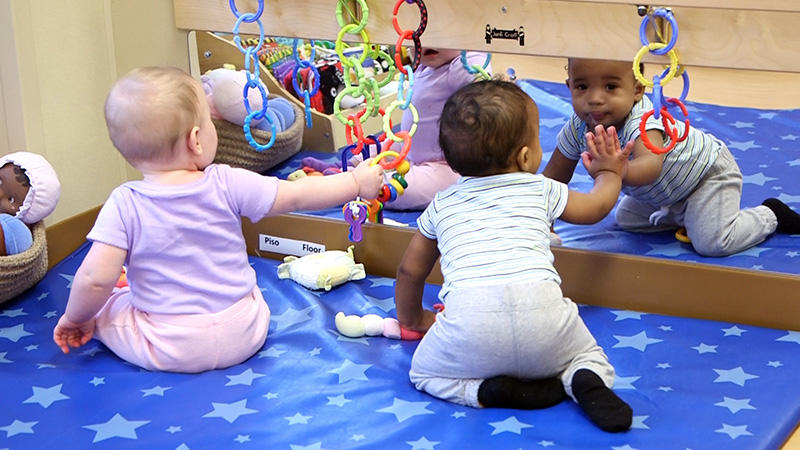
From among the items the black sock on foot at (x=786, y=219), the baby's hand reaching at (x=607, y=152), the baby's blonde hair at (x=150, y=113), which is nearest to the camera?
the baby's blonde hair at (x=150, y=113)

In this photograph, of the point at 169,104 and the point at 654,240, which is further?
the point at 654,240

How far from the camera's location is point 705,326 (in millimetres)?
1757

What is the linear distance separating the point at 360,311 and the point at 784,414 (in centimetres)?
81

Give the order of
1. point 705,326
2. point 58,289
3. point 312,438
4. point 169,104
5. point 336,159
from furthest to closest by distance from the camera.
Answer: point 336,159
point 58,289
point 705,326
point 169,104
point 312,438

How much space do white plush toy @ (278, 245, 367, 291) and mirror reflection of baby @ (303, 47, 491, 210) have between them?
302mm

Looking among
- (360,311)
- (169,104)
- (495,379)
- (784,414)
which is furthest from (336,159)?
(784,414)

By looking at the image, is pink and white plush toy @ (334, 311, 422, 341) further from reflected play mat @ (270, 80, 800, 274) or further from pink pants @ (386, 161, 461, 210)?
pink pants @ (386, 161, 461, 210)

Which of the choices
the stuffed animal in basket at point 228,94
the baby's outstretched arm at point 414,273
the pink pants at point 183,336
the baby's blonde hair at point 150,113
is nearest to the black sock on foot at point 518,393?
the baby's outstretched arm at point 414,273

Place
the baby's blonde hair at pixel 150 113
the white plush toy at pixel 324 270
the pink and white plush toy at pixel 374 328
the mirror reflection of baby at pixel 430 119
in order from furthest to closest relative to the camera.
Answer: the mirror reflection of baby at pixel 430 119 < the white plush toy at pixel 324 270 < the pink and white plush toy at pixel 374 328 < the baby's blonde hair at pixel 150 113

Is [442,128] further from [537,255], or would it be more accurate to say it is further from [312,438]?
[312,438]

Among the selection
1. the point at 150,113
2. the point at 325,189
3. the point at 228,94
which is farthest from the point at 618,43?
the point at 228,94

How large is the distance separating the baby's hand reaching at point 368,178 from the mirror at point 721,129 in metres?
0.49

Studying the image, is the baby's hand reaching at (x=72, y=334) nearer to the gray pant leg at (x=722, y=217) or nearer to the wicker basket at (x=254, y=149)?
the wicker basket at (x=254, y=149)

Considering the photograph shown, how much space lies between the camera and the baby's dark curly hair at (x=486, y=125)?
1.46 meters
